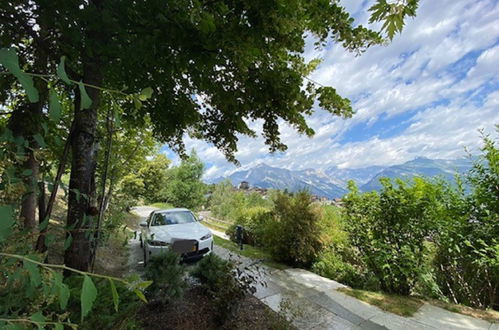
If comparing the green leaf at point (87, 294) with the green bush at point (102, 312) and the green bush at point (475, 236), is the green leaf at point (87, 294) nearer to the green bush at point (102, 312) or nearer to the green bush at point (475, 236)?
the green bush at point (102, 312)

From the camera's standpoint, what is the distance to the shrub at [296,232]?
6352mm

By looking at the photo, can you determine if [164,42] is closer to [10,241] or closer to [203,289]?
[10,241]

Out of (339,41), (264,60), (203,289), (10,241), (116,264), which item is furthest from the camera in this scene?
(116,264)

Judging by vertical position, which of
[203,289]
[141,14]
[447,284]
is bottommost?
[447,284]

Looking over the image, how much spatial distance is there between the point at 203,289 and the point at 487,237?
4.68m

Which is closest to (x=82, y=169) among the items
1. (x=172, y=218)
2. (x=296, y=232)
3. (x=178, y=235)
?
(x=178, y=235)

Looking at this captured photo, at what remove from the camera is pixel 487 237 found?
13.0ft

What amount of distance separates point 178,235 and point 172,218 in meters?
1.17

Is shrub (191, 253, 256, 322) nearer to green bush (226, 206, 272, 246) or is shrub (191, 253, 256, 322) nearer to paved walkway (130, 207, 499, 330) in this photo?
paved walkway (130, 207, 499, 330)

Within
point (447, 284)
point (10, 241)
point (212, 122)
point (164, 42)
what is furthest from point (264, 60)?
point (447, 284)

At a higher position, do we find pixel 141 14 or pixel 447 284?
pixel 141 14

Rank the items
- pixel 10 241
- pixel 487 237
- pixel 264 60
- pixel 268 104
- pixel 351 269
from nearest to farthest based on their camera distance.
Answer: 1. pixel 10 241
2. pixel 264 60
3. pixel 268 104
4. pixel 487 237
5. pixel 351 269

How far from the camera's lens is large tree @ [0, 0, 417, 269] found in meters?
1.96

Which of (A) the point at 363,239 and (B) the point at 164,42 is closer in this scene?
(B) the point at 164,42
